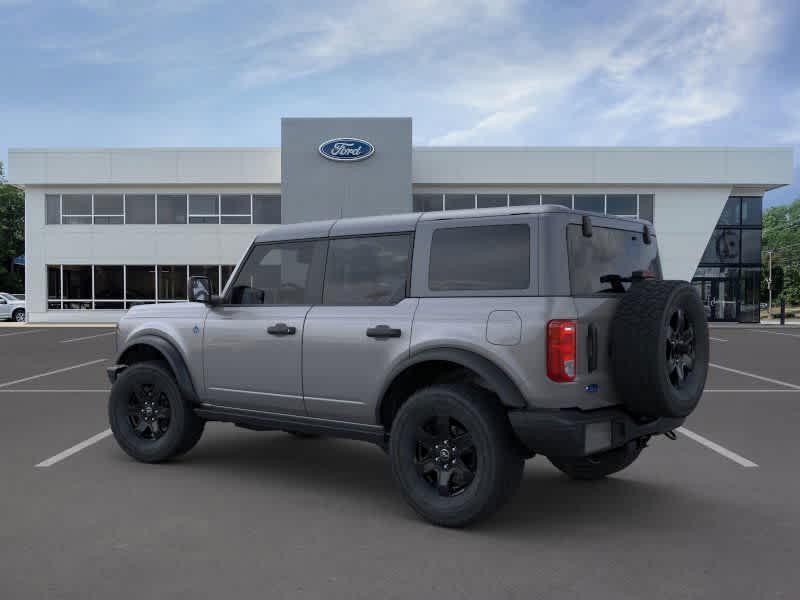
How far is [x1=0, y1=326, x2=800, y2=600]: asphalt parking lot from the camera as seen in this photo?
351 cm

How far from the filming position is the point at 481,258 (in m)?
4.45

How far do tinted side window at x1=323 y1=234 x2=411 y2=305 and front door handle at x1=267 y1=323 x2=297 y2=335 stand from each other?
1.04ft

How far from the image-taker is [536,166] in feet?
101

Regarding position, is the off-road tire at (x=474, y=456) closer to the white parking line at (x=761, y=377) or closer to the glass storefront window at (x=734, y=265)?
the white parking line at (x=761, y=377)

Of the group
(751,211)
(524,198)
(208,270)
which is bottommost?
(208,270)

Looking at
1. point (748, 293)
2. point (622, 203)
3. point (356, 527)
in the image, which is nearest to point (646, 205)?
point (622, 203)

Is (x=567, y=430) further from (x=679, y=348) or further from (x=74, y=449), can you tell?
(x=74, y=449)

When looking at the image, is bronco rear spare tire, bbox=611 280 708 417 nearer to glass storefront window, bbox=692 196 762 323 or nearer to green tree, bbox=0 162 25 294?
glass storefront window, bbox=692 196 762 323

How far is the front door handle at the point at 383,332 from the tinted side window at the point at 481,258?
360mm

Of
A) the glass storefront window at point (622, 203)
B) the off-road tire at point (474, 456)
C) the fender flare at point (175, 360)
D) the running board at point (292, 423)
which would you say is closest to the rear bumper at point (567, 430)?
the off-road tire at point (474, 456)

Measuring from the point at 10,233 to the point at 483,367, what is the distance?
2662 inches

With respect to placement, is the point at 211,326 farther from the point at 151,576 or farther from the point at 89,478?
the point at 151,576

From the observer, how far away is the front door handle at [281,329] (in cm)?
512

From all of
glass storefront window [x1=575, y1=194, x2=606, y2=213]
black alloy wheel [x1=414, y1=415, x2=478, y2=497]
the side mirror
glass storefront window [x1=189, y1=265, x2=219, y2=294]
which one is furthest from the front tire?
glass storefront window [x1=575, y1=194, x2=606, y2=213]
